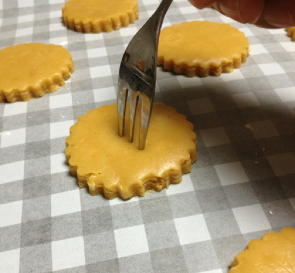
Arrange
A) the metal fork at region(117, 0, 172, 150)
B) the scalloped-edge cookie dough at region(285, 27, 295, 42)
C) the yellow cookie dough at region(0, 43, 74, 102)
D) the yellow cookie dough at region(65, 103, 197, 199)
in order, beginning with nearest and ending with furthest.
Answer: the metal fork at region(117, 0, 172, 150) < the yellow cookie dough at region(65, 103, 197, 199) < the yellow cookie dough at region(0, 43, 74, 102) < the scalloped-edge cookie dough at region(285, 27, 295, 42)

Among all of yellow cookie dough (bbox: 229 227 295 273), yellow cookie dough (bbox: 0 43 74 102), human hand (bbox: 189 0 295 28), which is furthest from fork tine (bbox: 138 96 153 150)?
yellow cookie dough (bbox: 0 43 74 102)

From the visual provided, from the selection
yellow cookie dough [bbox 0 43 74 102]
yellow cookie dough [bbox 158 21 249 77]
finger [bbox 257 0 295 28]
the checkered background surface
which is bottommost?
the checkered background surface

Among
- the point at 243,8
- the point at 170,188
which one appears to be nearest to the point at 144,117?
the point at 170,188

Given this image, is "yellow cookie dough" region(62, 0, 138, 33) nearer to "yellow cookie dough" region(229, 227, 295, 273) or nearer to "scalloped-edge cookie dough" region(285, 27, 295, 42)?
→ "scalloped-edge cookie dough" region(285, 27, 295, 42)

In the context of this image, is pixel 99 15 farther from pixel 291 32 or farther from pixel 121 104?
pixel 291 32

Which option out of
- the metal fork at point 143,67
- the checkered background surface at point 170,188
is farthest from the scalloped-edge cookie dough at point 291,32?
the metal fork at point 143,67
